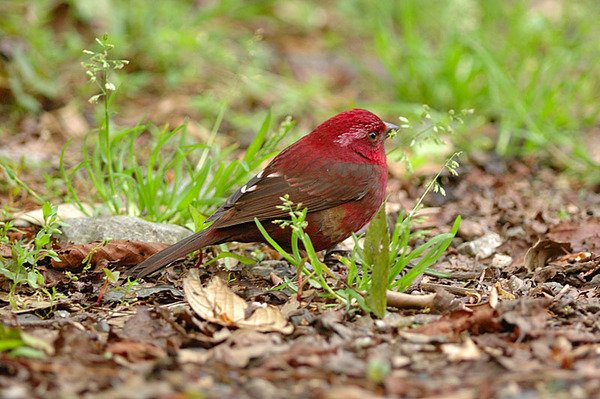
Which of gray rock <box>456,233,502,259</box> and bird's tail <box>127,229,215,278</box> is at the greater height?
bird's tail <box>127,229,215,278</box>

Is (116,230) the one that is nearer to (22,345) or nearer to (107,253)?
(107,253)

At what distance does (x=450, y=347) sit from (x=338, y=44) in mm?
6290

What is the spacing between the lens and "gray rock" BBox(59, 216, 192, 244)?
4539mm

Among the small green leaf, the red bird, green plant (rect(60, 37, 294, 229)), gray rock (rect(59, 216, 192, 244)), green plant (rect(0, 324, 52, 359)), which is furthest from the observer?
green plant (rect(60, 37, 294, 229))

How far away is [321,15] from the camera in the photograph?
9.70m

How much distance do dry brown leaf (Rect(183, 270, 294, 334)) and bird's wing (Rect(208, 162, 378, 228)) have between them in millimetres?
608

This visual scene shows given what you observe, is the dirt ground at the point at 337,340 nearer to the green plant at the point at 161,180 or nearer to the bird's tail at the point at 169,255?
the bird's tail at the point at 169,255

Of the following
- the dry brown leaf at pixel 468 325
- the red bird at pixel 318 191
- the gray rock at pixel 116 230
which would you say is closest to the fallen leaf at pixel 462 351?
the dry brown leaf at pixel 468 325

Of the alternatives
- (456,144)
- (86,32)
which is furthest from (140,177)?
(86,32)

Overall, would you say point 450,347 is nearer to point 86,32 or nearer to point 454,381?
point 454,381

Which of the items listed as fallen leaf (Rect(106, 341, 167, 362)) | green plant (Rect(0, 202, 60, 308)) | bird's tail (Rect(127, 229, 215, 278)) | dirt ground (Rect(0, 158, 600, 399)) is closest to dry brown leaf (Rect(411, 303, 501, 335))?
dirt ground (Rect(0, 158, 600, 399))

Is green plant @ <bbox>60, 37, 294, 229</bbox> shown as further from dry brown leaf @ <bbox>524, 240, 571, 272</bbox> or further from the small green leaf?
dry brown leaf @ <bbox>524, 240, 571, 272</bbox>

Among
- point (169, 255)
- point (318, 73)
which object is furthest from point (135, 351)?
A: point (318, 73)

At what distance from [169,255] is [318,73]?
15.3 ft
